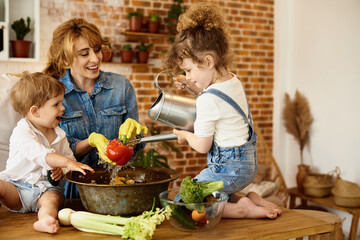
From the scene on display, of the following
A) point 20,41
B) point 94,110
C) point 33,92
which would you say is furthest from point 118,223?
point 20,41

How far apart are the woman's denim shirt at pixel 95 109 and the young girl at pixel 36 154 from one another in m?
0.22

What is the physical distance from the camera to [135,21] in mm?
3994

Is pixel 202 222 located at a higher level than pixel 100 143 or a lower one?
lower

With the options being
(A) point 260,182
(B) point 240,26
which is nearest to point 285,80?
(B) point 240,26

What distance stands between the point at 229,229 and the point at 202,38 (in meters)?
0.76

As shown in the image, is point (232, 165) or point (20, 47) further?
point (20, 47)

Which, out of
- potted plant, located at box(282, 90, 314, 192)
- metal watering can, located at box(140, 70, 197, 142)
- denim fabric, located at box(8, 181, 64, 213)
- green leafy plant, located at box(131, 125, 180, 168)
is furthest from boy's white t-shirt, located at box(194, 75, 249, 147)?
potted plant, located at box(282, 90, 314, 192)

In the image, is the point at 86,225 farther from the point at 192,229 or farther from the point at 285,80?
the point at 285,80

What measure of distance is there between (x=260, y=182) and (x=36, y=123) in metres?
2.65

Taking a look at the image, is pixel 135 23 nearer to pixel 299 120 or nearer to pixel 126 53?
pixel 126 53

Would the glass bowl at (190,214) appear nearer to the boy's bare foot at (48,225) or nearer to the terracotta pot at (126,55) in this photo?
the boy's bare foot at (48,225)

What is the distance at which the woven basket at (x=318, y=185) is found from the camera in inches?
150

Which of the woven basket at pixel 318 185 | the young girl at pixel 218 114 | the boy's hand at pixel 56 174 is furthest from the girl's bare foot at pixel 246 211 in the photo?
the woven basket at pixel 318 185

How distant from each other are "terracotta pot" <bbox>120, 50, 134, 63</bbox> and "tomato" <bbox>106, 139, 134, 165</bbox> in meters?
2.50
